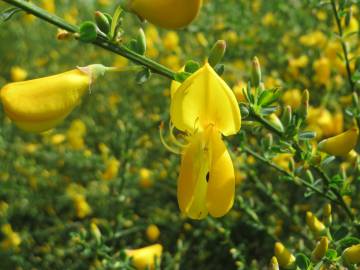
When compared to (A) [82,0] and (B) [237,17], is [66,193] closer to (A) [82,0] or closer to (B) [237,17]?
(B) [237,17]

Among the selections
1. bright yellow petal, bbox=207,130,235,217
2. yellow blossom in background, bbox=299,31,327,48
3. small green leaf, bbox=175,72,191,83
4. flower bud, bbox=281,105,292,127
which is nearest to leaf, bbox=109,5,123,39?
small green leaf, bbox=175,72,191,83

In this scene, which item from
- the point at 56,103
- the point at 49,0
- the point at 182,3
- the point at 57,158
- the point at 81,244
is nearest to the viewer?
the point at 182,3

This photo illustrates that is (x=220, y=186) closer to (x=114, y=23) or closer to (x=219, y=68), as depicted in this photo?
(x=219, y=68)

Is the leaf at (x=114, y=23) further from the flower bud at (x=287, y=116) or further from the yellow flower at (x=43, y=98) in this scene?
the flower bud at (x=287, y=116)

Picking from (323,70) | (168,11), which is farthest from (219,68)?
(323,70)

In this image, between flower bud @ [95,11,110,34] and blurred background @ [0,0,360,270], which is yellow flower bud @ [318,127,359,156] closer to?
flower bud @ [95,11,110,34]

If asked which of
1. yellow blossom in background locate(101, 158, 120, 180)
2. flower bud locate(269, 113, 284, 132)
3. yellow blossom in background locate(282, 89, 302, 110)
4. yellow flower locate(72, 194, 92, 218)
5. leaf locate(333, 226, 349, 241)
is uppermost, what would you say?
flower bud locate(269, 113, 284, 132)

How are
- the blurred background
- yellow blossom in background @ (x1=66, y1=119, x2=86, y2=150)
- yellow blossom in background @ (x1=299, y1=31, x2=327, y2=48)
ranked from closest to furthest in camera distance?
the blurred background < yellow blossom in background @ (x1=299, y1=31, x2=327, y2=48) < yellow blossom in background @ (x1=66, y1=119, x2=86, y2=150)

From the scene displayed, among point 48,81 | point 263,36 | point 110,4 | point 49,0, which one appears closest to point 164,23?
point 48,81
